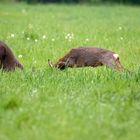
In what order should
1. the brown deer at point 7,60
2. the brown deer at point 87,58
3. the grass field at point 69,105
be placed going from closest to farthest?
1. the grass field at point 69,105
2. the brown deer at point 7,60
3. the brown deer at point 87,58

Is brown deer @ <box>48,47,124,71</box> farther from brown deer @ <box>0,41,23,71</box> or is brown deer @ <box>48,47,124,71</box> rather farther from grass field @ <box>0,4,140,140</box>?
brown deer @ <box>0,41,23,71</box>

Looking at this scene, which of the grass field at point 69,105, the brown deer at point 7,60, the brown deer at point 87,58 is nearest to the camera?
the grass field at point 69,105

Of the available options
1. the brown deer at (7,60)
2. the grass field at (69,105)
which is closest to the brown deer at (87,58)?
the grass field at (69,105)

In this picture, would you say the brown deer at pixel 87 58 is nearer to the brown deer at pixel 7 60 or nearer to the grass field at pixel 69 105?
the grass field at pixel 69 105

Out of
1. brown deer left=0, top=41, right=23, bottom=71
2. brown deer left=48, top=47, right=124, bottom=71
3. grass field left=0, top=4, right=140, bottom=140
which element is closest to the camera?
grass field left=0, top=4, right=140, bottom=140

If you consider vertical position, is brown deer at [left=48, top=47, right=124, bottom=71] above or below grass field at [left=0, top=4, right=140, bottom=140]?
below

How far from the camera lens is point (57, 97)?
246 inches

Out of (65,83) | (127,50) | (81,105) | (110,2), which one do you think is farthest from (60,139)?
(110,2)

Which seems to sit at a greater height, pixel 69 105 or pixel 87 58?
pixel 69 105

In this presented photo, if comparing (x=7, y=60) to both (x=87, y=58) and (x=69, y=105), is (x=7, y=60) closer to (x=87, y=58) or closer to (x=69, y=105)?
(x=87, y=58)

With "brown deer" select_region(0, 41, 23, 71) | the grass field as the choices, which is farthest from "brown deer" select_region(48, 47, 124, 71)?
"brown deer" select_region(0, 41, 23, 71)

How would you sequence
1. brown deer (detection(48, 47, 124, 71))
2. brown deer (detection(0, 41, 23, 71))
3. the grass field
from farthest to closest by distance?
brown deer (detection(48, 47, 124, 71)) → brown deer (detection(0, 41, 23, 71)) → the grass field

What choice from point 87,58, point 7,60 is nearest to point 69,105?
point 7,60

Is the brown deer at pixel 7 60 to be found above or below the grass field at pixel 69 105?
below
